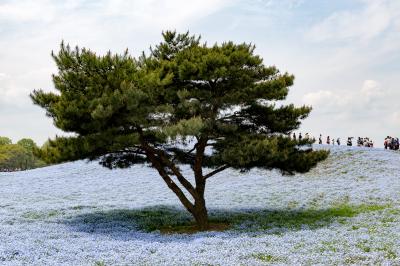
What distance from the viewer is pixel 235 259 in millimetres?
17156

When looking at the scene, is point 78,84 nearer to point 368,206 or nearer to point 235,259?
point 235,259

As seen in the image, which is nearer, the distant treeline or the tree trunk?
the tree trunk

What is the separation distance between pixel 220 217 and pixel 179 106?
8.54 meters

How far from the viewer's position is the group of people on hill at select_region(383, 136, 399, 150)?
62531 millimetres

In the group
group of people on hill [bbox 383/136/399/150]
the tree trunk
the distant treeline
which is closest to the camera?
the tree trunk

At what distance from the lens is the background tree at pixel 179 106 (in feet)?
75.9

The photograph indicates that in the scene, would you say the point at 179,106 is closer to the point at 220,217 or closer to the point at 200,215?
the point at 200,215

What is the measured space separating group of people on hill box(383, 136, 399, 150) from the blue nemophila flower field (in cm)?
783

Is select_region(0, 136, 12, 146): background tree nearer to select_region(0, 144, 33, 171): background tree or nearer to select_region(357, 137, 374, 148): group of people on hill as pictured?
select_region(0, 144, 33, 171): background tree

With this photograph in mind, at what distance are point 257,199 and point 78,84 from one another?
745 inches

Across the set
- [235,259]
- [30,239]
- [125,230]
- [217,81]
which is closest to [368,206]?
[217,81]

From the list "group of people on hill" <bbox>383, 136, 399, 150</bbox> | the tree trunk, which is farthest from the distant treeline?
the tree trunk

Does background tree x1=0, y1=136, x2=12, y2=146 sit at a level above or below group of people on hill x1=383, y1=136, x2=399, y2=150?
above

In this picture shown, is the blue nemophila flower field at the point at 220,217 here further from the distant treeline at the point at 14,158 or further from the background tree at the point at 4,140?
the background tree at the point at 4,140
